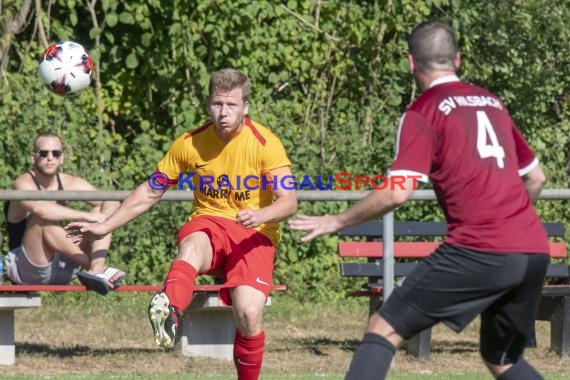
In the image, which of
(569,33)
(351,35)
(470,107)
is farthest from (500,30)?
(470,107)

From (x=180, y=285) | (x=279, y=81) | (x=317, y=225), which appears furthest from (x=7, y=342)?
(x=279, y=81)

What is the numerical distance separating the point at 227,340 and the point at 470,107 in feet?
15.1

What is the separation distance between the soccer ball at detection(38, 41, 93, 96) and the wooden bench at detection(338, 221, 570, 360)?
2.30 metres

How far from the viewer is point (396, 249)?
9125 millimetres

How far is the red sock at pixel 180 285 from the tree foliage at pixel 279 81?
4435 millimetres

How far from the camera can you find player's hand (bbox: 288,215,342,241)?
477cm

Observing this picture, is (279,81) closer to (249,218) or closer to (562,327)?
(562,327)

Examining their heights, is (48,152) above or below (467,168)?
above

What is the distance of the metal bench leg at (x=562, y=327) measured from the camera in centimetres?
879

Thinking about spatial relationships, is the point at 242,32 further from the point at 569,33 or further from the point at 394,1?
the point at 569,33

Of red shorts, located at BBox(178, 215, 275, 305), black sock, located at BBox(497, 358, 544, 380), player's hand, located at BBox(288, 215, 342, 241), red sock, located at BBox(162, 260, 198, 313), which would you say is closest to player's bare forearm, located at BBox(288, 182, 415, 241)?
player's hand, located at BBox(288, 215, 342, 241)

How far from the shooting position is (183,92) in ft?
39.5

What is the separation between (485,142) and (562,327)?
4487mm

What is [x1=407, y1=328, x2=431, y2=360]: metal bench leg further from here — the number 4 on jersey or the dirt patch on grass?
the number 4 on jersey
